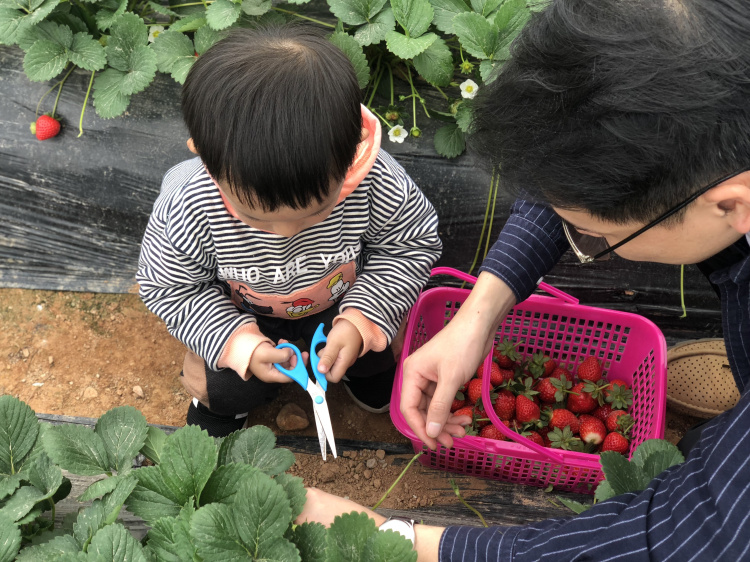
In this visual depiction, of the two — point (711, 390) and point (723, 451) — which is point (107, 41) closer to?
point (723, 451)

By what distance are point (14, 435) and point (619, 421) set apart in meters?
1.19

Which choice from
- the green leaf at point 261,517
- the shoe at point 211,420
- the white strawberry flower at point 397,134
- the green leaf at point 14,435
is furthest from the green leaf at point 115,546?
the white strawberry flower at point 397,134

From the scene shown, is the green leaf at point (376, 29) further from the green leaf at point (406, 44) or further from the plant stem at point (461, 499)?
the plant stem at point (461, 499)

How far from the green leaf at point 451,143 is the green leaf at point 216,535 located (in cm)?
116

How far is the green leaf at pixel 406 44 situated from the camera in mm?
1507

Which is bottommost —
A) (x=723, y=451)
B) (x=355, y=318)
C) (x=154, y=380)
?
(x=154, y=380)

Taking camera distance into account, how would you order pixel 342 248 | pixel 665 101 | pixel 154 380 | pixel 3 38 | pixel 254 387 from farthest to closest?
pixel 154 380 → pixel 3 38 → pixel 254 387 → pixel 342 248 → pixel 665 101

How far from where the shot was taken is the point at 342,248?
4.37 feet

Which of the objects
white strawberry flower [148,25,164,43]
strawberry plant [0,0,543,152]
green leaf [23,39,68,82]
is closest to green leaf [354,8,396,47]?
strawberry plant [0,0,543,152]

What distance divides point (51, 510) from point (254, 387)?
66 centimetres

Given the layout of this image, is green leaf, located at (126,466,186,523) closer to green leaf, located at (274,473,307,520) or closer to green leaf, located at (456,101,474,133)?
green leaf, located at (274,473,307,520)

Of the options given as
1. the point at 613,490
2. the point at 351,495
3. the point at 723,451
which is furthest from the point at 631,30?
the point at 351,495

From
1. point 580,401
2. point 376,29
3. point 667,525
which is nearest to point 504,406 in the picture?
point 580,401

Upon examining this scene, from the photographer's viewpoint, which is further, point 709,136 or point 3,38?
point 3,38
